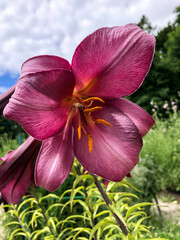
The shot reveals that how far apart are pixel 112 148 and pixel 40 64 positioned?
171 millimetres

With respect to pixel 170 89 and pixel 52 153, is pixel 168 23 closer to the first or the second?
pixel 170 89

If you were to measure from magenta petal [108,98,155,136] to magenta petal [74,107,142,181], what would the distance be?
0.01 m

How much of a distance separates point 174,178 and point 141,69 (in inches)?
170

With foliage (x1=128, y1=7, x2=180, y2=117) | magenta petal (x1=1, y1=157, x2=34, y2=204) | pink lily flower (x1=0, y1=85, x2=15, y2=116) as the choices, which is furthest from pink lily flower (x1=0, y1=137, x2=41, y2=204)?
foliage (x1=128, y1=7, x2=180, y2=117)

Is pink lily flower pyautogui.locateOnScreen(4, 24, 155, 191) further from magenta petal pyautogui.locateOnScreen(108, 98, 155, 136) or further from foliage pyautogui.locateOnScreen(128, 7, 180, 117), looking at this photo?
foliage pyautogui.locateOnScreen(128, 7, 180, 117)

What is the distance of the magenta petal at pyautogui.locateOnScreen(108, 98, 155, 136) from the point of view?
390 mm

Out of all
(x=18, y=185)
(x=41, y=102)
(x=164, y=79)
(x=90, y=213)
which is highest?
(x=41, y=102)

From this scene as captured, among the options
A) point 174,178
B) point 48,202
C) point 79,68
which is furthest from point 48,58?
point 174,178

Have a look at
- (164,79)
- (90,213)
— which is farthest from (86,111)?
(164,79)

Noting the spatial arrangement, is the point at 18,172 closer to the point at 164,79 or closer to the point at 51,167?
the point at 51,167

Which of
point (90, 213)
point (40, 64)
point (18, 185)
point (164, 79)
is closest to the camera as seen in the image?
point (40, 64)

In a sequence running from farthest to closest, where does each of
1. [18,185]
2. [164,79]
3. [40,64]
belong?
1. [164,79]
2. [18,185]
3. [40,64]

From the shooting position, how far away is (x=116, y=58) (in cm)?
37

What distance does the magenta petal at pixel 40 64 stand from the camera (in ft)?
1.07
